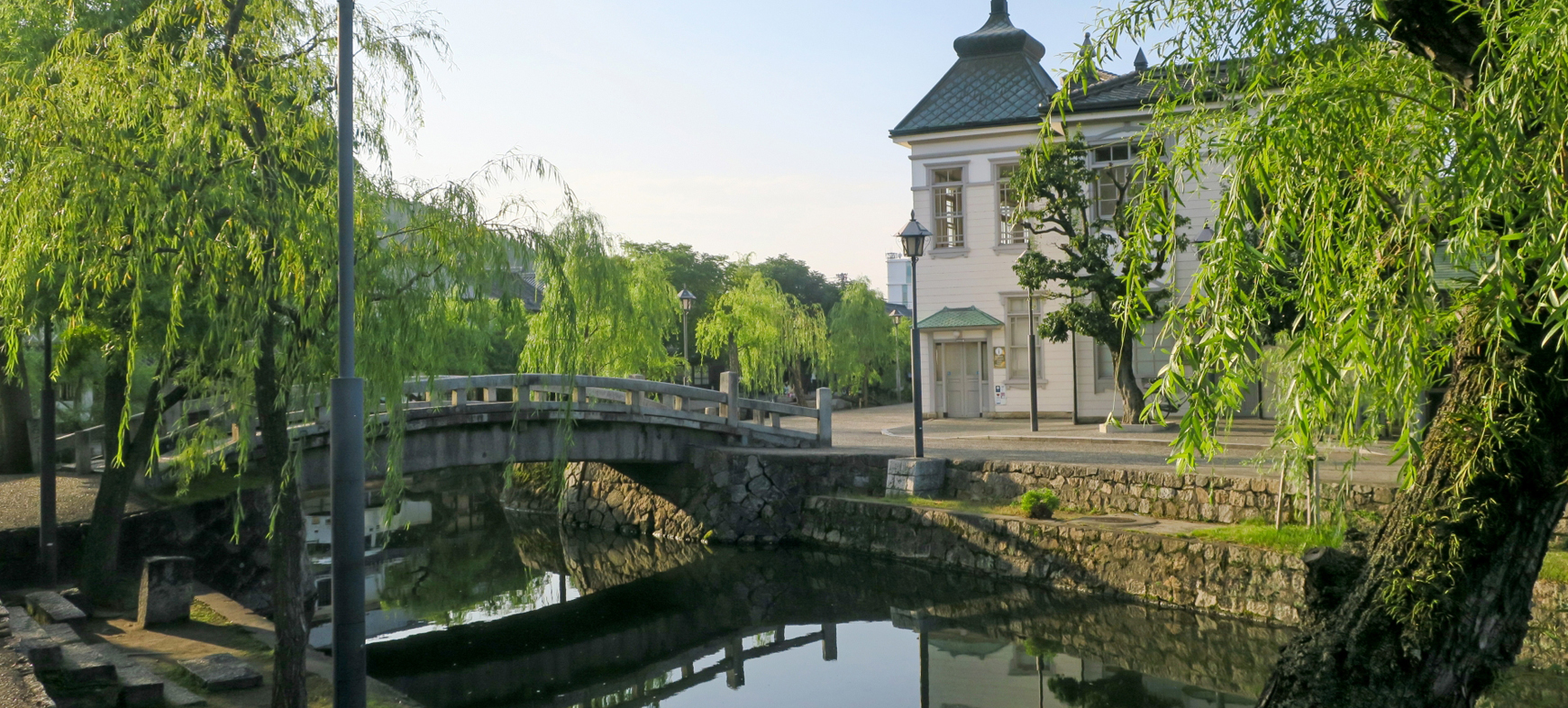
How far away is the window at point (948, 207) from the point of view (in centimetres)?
2498

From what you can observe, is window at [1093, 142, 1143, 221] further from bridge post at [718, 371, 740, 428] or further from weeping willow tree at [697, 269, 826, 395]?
weeping willow tree at [697, 269, 826, 395]

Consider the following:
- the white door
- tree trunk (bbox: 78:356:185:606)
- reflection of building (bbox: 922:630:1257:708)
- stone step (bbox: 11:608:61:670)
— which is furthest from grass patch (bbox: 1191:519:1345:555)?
the white door

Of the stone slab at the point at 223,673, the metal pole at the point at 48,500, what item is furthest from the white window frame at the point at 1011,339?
the stone slab at the point at 223,673

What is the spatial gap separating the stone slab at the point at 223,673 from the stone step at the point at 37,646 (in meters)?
0.92

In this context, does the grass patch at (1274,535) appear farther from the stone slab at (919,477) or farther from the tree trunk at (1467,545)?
the tree trunk at (1467,545)

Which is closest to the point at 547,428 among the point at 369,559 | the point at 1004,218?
the point at 369,559

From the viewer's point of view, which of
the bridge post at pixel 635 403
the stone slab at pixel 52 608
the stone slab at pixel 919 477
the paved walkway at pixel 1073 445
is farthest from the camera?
the bridge post at pixel 635 403

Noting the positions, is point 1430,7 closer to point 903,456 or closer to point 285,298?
point 285,298

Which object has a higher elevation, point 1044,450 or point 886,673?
point 1044,450

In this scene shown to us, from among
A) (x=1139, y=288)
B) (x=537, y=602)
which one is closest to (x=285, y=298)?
(x=1139, y=288)

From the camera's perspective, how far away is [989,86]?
25219 mm

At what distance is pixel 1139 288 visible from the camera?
4914mm

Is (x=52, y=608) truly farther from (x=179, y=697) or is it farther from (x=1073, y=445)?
(x=1073, y=445)

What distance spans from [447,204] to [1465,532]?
23.1 ft
